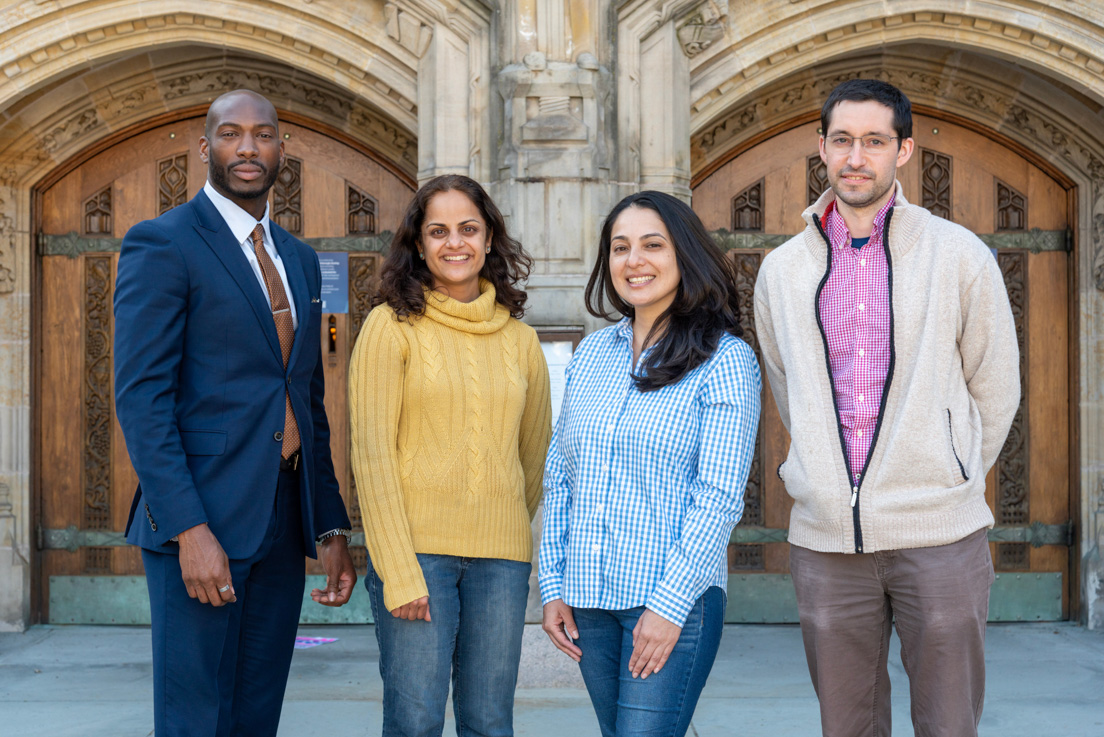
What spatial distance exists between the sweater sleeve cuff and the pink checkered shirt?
511 mm

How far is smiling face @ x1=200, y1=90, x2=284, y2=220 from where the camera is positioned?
7.86 feet

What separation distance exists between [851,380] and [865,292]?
0.19 metres

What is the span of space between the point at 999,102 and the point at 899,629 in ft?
11.8

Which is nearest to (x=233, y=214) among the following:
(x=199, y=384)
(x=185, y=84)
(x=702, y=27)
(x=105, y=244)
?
(x=199, y=384)

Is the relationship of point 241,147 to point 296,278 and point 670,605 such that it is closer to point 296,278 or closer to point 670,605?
point 296,278

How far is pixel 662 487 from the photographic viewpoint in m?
2.05

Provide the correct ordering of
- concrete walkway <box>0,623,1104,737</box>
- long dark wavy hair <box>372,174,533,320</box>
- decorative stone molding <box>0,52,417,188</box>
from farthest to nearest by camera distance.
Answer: decorative stone molding <box>0,52,417,188</box>
concrete walkway <box>0,623,1104,737</box>
long dark wavy hair <box>372,174,533,320</box>

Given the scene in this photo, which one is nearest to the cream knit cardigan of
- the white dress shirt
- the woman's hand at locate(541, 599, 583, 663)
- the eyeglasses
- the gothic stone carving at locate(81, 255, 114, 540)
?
the eyeglasses

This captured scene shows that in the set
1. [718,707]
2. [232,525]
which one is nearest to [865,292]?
[232,525]

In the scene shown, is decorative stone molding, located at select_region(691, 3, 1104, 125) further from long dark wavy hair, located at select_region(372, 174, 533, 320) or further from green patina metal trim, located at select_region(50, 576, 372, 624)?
green patina metal trim, located at select_region(50, 576, 372, 624)

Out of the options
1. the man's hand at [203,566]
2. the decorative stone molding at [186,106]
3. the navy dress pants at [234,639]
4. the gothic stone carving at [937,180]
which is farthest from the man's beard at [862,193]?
the gothic stone carving at [937,180]

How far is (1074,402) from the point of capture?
518 cm

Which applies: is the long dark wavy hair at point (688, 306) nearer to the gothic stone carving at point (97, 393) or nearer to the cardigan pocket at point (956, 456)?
the cardigan pocket at point (956, 456)

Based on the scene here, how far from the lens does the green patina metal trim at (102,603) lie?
5.23 m
